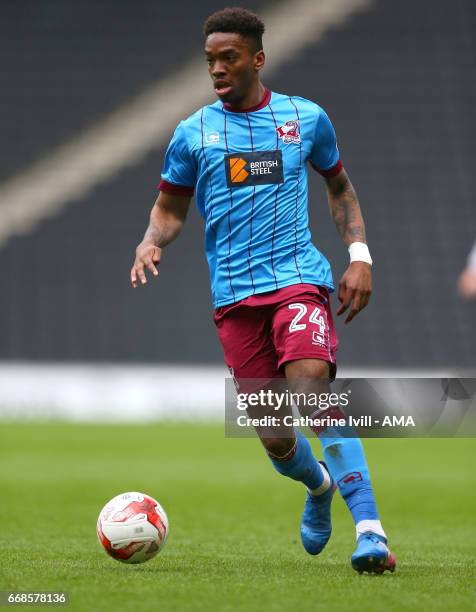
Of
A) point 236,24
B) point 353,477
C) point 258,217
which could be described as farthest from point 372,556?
point 236,24

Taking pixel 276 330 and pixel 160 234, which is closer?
pixel 276 330

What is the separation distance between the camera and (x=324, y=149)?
16.8ft

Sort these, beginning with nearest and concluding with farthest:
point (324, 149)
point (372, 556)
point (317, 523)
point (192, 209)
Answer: point (372, 556) < point (324, 149) < point (317, 523) < point (192, 209)

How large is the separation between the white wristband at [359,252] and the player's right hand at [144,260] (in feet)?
2.63

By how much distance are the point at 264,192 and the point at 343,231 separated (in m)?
0.44

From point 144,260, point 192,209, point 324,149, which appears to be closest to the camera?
point 144,260

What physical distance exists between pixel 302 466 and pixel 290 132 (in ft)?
Answer: 4.67

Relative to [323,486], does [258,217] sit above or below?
above

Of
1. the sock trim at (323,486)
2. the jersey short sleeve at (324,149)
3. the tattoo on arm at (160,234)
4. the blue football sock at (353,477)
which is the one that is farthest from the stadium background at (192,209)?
the blue football sock at (353,477)

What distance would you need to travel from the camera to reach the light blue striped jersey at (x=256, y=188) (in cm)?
493

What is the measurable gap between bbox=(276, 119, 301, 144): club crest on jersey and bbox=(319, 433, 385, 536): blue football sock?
124cm

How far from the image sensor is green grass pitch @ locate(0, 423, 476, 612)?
4.01m

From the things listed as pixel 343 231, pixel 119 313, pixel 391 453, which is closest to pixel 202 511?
pixel 343 231

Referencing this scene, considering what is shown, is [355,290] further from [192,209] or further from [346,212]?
[192,209]
